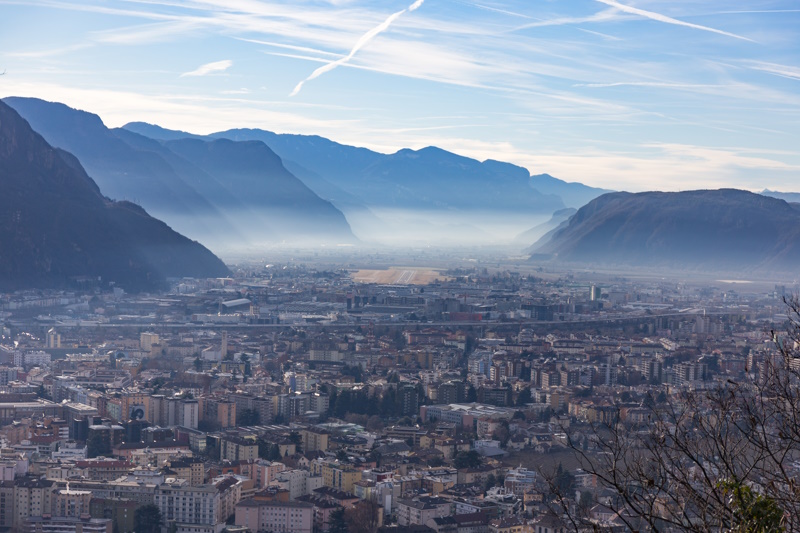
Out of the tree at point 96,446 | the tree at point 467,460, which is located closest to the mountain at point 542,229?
the tree at point 96,446

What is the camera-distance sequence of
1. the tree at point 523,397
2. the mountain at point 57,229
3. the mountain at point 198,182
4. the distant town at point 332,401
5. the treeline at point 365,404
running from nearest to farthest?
the distant town at point 332,401 < the treeline at point 365,404 < the tree at point 523,397 < the mountain at point 57,229 < the mountain at point 198,182

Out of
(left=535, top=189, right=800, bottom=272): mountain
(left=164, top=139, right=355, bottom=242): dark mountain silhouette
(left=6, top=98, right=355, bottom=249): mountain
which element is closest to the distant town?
(left=535, top=189, right=800, bottom=272): mountain

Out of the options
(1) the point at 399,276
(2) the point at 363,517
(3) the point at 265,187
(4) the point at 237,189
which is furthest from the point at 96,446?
(3) the point at 265,187

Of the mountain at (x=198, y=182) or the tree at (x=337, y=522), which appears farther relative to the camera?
the mountain at (x=198, y=182)

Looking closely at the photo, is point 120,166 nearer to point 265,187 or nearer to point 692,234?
point 265,187

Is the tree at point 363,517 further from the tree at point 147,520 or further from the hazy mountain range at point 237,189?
the hazy mountain range at point 237,189

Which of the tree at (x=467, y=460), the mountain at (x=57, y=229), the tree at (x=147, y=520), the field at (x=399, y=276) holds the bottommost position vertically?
the tree at (x=147, y=520)

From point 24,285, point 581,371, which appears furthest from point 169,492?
point 24,285
